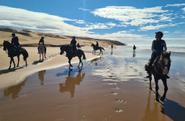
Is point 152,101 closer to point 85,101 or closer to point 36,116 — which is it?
point 85,101

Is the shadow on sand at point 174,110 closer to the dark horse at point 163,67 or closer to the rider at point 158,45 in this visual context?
the dark horse at point 163,67

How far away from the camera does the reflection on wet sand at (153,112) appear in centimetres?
848

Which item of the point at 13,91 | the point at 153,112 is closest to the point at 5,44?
the point at 13,91

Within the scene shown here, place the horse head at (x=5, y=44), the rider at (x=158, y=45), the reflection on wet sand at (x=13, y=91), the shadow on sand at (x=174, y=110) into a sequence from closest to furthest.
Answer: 1. the shadow on sand at (x=174, y=110)
2. the reflection on wet sand at (x=13, y=91)
3. the rider at (x=158, y=45)
4. the horse head at (x=5, y=44)

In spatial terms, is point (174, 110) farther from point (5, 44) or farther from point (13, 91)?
point (5, 44)

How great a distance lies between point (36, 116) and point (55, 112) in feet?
2.17

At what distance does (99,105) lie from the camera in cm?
970

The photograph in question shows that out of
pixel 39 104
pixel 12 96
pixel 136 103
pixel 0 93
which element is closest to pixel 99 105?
pixel 136 103

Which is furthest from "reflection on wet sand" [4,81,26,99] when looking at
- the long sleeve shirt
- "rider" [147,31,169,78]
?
the long sleeve shirt

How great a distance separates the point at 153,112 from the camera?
9148 mm

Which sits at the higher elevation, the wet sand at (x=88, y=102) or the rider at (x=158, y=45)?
the rider at (x=158, y=45)

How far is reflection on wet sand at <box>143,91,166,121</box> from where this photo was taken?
848cm

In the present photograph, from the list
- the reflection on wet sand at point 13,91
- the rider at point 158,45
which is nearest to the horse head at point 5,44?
the reflection on wet sand at point 13,91

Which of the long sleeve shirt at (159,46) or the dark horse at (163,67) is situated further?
the long sleeve shirt at (159,46)
